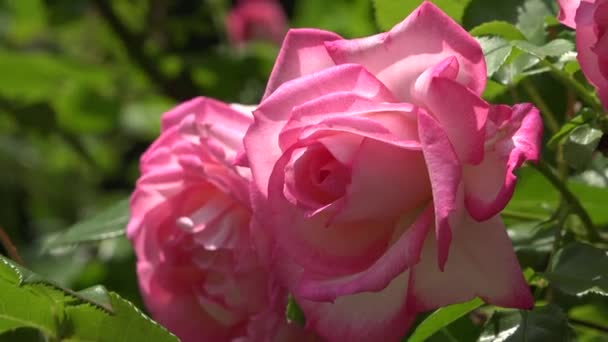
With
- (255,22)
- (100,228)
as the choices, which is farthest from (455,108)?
(255,22)

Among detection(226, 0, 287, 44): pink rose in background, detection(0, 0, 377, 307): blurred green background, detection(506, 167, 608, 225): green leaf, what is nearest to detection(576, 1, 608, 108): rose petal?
detection(506, 167, 608, 225): green leaf

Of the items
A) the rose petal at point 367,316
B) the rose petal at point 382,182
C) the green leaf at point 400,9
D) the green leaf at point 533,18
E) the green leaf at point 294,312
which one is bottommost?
the green leaf at point 294,312

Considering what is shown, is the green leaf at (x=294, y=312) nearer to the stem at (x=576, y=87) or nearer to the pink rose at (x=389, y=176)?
the pink rose at (x=389, y=176)

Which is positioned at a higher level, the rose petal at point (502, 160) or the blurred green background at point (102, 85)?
the rose petal at point (502, 160)

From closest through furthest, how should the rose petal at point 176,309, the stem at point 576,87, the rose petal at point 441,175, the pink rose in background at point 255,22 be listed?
the rose petal at point 441,175 → the stem at point 576,87 → the rose petal at point 176,309 → the pink rose in background at point 255,22

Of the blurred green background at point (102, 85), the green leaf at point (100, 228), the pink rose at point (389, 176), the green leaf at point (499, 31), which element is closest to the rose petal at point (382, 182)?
the pink rose at point (389, 176)

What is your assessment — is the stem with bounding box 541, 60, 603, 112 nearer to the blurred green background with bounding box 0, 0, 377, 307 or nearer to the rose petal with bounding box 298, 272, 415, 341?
the rose petal with bounding box 298, 272, 415, 341
